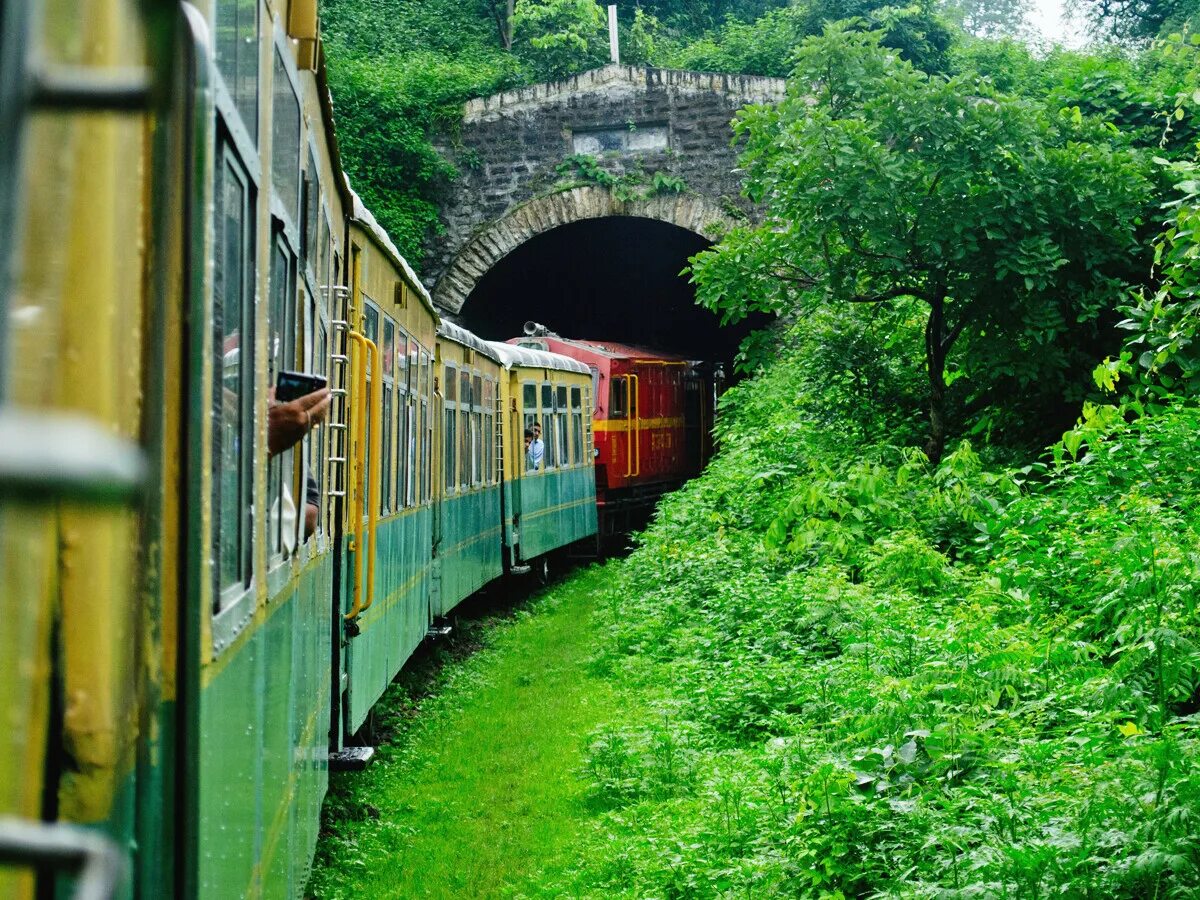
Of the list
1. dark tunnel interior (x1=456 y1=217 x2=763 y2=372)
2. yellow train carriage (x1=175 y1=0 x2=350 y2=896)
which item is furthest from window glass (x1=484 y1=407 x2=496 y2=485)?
dark tunnel interior (x1=456 y1=217 x2=763 y2=372)

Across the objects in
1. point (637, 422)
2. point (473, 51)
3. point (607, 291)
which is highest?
point (473, 51)

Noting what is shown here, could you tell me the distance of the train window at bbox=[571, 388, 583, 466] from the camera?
1733 centimetres

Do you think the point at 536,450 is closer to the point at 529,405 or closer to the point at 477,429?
the point at 529,405

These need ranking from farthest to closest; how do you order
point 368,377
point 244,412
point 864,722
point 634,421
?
point 634,421, point 368,377, point 864,722, point 244,412

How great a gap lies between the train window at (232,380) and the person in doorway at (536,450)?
12.6m

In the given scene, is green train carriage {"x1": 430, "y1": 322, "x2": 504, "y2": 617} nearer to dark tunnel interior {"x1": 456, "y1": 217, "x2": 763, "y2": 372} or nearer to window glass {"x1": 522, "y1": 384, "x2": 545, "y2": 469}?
window glass {"x1": 522, "y1": 384, "x2": 545, "y2": 469}

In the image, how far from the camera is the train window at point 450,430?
10.5 m

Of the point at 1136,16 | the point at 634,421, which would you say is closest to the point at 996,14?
the point at 1136,16

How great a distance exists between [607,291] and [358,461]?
23.8 meters

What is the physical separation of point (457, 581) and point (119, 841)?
988cm

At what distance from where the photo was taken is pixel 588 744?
7.07 meters

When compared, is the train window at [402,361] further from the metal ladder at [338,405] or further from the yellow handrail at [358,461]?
the metal ladder at [338,405]

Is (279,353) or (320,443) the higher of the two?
(279,353)

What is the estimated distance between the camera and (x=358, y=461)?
19.8 ft
